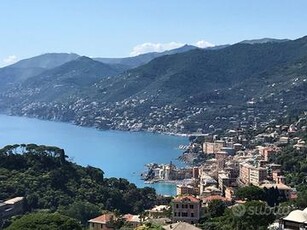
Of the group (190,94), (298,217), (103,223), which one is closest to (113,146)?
(190,94)

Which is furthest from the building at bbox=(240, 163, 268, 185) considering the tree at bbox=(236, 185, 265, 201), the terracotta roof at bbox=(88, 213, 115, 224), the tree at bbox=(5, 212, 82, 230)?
the tree at bbox=(5, 212, 82, 230)

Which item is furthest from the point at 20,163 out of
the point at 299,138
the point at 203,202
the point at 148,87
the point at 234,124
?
the point at 148,87

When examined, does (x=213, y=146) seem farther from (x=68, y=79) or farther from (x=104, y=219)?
(x=68, y=79)

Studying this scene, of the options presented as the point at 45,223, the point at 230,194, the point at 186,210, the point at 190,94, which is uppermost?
the point at 190,94

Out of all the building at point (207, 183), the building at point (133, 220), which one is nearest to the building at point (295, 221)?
the building at point (133, 220)

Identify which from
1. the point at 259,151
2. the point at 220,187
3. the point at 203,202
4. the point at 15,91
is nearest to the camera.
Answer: the point at 203,202

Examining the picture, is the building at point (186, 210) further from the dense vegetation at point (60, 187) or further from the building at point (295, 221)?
the building at point (295, 221)

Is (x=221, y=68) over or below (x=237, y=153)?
over

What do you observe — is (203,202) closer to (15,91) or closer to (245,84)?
→ (245,84)
